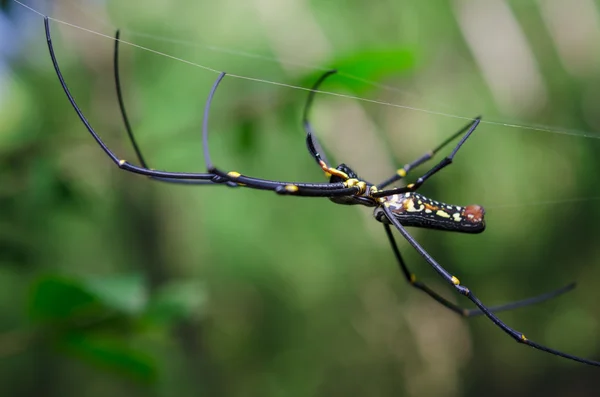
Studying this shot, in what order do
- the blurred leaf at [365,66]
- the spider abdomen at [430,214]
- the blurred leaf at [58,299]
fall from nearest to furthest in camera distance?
the blurred leaf at [58,299], the spider abdomen at [430,214], the blurred leaf at [365,66]

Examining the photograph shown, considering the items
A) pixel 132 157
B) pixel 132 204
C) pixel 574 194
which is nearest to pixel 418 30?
pixel 574 194

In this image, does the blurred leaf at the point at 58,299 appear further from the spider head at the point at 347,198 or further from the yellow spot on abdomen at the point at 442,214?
the yellow spot on abdomen at the point at 442,214

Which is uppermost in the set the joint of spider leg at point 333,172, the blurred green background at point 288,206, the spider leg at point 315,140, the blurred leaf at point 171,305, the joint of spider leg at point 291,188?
the blurred green background at point 288,206

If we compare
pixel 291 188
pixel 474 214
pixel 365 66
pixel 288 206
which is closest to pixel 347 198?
pixel 291 188

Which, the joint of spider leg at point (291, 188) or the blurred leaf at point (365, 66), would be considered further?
the blurred leaf at point (365, 66)

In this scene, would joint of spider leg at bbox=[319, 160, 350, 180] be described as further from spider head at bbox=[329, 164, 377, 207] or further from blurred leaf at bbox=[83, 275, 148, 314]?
blurred leaf at bbox=[83, 275, 148, 314]

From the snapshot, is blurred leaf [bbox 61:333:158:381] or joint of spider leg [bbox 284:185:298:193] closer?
joint of spider leg [bbox 284:185:298:193]

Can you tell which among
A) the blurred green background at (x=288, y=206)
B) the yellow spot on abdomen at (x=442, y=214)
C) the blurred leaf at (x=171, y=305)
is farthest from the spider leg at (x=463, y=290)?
the blurred leaf at (x=171, y=305)

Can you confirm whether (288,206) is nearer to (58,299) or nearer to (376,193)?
(376,193)

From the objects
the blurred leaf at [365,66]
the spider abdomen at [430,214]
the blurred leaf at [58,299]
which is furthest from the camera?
the blurred leaf at [365,66]

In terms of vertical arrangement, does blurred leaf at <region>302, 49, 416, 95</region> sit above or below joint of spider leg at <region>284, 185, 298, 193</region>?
above

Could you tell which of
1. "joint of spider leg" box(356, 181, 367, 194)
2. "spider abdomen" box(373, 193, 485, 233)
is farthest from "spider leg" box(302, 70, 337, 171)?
"spider abdomen" box(373, 193, 485, 233)
